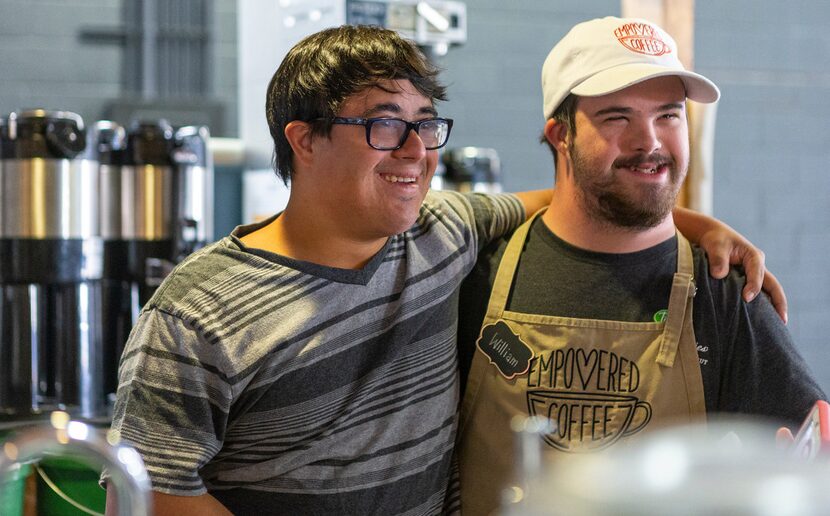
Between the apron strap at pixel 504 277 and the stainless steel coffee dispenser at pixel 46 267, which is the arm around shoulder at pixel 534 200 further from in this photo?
the stainless steel coffee dispenser at pixel 46 267

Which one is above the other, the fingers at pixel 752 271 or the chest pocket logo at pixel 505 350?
the fingers at pixel 752 271

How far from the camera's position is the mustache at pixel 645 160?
1783mm

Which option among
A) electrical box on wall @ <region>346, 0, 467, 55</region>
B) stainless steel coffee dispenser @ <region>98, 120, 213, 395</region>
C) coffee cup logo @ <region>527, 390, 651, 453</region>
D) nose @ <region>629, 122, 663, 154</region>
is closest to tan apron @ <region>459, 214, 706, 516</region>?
coffee cup logo @ <region>527, 390, 651, 453</region>

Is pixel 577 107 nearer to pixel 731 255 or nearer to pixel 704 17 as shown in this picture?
pixel 731 255

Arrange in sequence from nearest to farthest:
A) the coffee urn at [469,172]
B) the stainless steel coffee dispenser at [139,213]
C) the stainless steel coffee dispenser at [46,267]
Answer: the stainless steel coffee dispenser at [46,267] < the stainless steel coffee dispenser at [139,213] < the coffee urn at [469,172]

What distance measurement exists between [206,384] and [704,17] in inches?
175

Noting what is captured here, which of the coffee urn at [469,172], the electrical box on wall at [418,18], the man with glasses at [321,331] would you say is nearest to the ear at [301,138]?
the man with glasses at [321,331]

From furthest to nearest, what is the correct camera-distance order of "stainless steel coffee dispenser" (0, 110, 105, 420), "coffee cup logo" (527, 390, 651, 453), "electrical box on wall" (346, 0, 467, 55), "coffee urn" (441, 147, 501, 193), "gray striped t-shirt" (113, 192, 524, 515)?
"coffee urn" (441, 147, 501, 193)
"electrical box on wall" (346, 0, 467, 55)
"stainless steel coffee dispenser" (0, 110, 105, 420)
"coffee cup logo" (527, 390, 651, 453)
"gray striped t-shirt" (113, 192, 524, 515)

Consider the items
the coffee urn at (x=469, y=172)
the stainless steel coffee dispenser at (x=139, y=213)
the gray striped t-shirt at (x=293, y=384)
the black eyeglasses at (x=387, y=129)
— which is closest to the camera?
the gray striped t-shirt at (x=293, y=384)

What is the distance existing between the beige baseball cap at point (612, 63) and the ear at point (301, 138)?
53 centimetres

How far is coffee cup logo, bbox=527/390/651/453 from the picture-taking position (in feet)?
5.69

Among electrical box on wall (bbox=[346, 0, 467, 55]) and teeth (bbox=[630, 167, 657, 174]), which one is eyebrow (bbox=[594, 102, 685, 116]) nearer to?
teeth (bbox=[630, 167, 657, 174])

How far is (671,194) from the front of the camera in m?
1.80

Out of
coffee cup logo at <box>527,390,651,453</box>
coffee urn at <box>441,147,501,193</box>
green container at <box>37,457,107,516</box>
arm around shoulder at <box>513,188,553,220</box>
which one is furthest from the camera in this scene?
coffee urn at <box>441,147,501,193</box>
